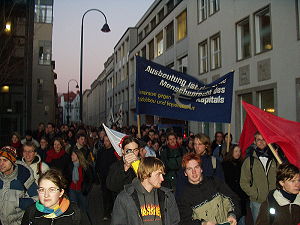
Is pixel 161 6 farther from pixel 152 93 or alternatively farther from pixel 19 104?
pixel 152 93

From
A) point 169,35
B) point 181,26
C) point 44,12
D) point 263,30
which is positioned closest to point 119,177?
point 263,30

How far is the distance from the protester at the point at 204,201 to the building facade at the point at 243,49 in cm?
922

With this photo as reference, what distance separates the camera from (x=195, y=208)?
3775 mm

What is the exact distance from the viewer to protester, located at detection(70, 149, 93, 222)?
6968 millimetres

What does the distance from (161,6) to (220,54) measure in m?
16.1

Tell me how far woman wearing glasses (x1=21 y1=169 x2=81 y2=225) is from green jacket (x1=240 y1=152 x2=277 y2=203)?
3007 mm

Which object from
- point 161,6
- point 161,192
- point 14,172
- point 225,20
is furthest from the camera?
point 161,6

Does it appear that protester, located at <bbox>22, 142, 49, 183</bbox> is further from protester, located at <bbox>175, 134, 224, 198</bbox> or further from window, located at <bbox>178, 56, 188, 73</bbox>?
window, located at <bbox>178, 56, 188, 73</bbox>

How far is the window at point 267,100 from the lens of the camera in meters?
13.9

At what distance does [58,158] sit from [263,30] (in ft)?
35.8

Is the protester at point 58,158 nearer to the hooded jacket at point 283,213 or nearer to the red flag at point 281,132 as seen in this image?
the red flag at point 281,132

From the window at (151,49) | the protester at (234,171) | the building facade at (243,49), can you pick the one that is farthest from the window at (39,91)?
the protester at (234,171)

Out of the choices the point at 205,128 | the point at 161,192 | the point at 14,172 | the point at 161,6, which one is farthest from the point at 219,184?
the point at 161,6

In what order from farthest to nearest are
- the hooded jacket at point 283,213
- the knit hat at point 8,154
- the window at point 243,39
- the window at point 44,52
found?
the window at point 44,52 < the window at point 243,39 < the knit hat at point 8,154 < the hooded jacket at point 283,213
